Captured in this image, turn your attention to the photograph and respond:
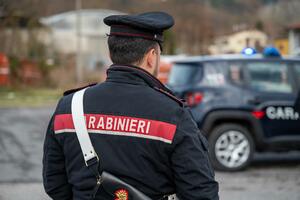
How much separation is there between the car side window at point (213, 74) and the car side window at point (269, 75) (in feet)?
1.44

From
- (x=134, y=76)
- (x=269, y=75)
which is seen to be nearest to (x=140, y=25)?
(x=134, y=76)

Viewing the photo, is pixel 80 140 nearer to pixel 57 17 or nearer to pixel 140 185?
pixel 140 185

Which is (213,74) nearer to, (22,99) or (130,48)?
(130,48)

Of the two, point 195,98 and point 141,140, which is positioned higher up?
point 141,140

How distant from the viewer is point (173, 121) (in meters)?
2.29

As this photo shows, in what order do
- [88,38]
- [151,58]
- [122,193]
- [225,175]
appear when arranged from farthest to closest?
[88,38] → [225,175] → [151,58] → [122,193]

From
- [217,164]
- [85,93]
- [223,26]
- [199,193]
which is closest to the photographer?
[199,193]

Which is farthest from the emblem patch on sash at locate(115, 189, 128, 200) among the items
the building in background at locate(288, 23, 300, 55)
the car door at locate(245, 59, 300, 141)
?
the building in background at locate(288, 23, 300, 55)

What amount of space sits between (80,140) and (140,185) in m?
0.31

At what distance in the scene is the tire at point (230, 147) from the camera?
861cm

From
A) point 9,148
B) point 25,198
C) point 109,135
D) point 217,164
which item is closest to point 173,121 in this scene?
point 109,135

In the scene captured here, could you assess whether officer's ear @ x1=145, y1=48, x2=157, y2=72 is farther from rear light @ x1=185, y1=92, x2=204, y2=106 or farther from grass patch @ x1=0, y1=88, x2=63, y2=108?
grass patch @ x1=0, y1=88, x2=63, y2=108

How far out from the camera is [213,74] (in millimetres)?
8734

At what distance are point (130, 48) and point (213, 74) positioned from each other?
643 centimetres
